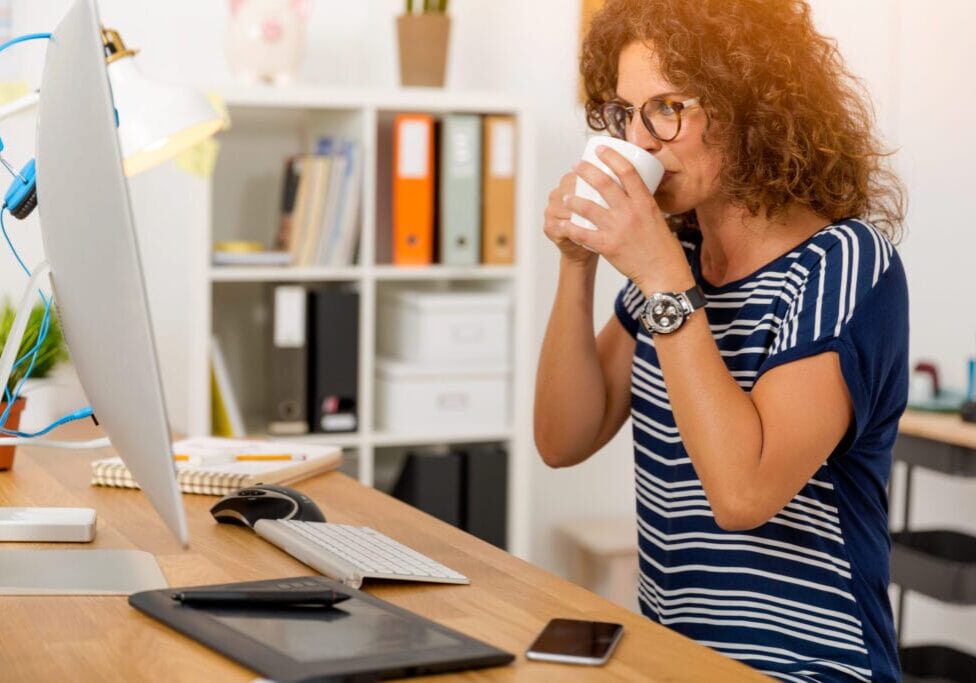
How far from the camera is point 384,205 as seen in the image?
2.96 m

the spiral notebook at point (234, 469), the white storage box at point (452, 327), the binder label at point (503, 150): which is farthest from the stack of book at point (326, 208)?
the spiral notebook at point (234, 469)

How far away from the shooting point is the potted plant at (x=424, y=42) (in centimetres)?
296

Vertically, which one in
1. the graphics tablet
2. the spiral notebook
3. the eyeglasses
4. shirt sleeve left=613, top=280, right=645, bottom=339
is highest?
the eyeglasses

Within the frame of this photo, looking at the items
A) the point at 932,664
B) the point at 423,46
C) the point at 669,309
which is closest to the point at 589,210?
the point at 669,309

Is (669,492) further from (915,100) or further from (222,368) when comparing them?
(915,100)

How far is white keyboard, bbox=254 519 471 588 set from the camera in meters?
1.17

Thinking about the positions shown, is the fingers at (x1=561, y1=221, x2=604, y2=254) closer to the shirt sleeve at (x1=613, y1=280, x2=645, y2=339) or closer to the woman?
the woman

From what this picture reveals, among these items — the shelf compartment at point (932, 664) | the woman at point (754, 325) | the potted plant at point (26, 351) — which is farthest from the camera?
the shelf compartment at point (932, 664)

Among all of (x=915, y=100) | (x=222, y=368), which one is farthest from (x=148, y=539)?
(x=915, y=100)

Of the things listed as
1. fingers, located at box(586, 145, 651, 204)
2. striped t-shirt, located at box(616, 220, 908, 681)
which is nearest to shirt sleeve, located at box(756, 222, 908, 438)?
→ striped t-shirt, located at box(616, 220, 908, 681)

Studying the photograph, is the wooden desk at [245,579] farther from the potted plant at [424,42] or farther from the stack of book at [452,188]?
the potted plant at [424,42]

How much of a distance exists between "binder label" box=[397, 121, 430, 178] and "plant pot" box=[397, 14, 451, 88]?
0.13 m

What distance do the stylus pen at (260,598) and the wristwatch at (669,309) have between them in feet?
1.59

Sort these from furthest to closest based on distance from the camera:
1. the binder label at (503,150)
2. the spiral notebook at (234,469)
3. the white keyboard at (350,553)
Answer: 1. the binder label at (503,150)
2. the spiral notebook at (234,469)
3. the white keyboard at (350,553)
